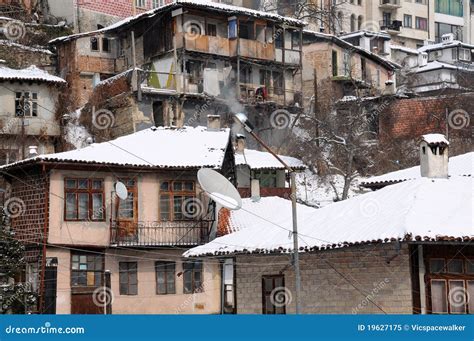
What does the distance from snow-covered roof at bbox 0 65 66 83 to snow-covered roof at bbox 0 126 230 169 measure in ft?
39.0

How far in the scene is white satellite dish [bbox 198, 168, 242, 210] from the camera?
981 inches

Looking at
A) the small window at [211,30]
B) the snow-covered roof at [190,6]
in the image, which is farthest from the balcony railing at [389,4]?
the small window at [211,30]

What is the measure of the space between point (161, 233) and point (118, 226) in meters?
1.72

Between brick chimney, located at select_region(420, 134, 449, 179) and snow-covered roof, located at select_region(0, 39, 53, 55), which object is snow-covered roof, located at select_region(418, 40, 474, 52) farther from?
brick chimney, located at select_region(420, 134, 449, 179)

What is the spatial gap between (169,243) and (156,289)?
178 cm

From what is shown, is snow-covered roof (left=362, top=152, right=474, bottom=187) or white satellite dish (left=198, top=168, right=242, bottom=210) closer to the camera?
white satellite dish (left=198, top=168, right=242, bottom=210)

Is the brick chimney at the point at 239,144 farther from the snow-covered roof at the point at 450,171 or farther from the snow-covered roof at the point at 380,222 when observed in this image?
the snow-covered roof at the point at 380,222

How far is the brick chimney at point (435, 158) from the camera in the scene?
2453cm

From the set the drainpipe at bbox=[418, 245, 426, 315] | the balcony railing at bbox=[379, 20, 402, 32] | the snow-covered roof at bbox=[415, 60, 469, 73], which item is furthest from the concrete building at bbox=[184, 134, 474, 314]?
the balcony railing at bbox=[379, 20, 402, 32]

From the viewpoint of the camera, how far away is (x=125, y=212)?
37.9 m

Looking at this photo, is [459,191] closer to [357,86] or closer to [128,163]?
[128,163]

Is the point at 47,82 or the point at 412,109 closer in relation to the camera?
the point at 47,82

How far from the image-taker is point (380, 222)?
22.5 m
